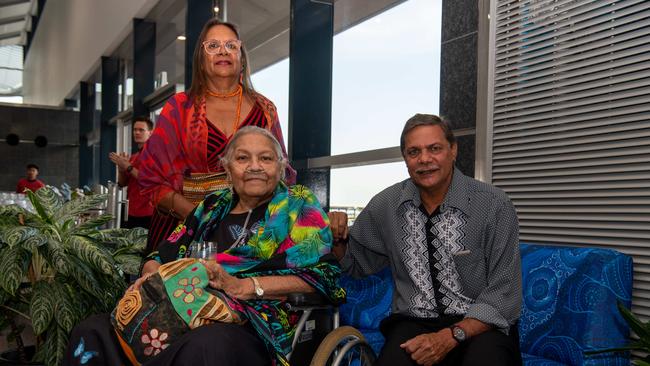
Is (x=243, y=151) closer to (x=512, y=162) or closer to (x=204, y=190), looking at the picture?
(x=204, y=190)

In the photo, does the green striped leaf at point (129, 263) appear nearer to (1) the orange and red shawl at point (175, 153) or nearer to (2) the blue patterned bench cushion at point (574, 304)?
(1) the orange and red shawl at point (175, 153)

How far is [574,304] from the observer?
7.10 ft

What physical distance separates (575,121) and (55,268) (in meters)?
2.21

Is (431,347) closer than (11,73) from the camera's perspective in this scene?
Yes

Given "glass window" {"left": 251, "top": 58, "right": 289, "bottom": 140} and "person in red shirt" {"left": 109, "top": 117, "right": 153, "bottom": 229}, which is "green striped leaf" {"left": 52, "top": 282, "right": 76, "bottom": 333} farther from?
"person in red shirt" {"left": 109, "top": 117, "right": 153, "bottom": 229}

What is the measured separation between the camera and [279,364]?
1.90 metres

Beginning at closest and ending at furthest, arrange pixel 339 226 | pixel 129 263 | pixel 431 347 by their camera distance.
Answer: pixel 431 347, pixel 339 226, pixel 129 263

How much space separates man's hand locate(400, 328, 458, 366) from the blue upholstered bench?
36 centimetres

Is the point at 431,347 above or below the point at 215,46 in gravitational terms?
below

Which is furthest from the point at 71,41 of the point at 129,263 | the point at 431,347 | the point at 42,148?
the point at 431,347

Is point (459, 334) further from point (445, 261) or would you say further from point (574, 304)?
point (574, 304)

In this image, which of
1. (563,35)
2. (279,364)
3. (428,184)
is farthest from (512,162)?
(279,364)

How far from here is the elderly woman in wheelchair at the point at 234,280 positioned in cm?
183

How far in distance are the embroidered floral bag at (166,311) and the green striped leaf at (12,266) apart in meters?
0.92
